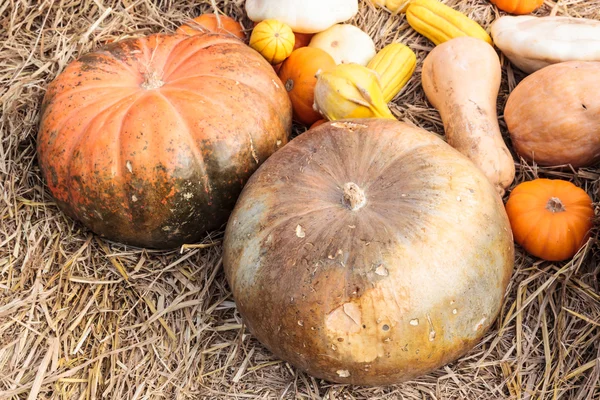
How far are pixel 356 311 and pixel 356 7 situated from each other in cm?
200

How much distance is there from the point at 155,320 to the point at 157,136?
817 millimetres

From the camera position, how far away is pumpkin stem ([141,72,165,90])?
2527 millimetres

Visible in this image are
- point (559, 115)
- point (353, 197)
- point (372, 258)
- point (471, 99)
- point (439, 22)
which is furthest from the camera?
point (439, 22)

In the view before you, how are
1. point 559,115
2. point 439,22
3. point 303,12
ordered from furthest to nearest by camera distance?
point 439,22 < point 303,12 < point 559,115

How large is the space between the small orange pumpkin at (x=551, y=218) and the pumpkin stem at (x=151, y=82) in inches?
65.0

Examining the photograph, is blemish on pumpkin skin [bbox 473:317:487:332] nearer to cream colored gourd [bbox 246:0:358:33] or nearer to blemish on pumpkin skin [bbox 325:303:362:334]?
blemish on pumpkin skin [bbox 325:303:362:334]

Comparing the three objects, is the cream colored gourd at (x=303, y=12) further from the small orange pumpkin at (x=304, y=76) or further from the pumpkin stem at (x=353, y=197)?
the pumpkin stem at (x=353, y=197)

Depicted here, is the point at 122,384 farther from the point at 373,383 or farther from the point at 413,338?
the point at 413,338

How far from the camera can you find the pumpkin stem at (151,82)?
2.53m

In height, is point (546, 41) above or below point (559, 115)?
above

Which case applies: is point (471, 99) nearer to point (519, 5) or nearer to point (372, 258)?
point (519, 5)

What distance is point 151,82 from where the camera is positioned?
253cm

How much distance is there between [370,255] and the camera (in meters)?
1.93

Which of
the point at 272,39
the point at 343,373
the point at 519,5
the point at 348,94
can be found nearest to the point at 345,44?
the point at 272,39
